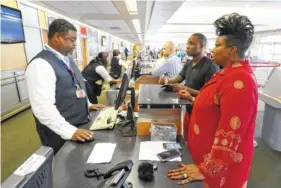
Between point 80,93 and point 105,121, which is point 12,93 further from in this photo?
point 105,121

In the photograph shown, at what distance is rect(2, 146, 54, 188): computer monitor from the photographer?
0.31m

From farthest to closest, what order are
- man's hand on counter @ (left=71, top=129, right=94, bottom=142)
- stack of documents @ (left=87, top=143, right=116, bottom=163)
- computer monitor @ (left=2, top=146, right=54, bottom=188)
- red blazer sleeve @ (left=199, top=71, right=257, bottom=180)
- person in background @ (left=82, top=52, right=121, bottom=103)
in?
1. person in background @ (left=82, top=52, right=121, bottom=103)
2. man's hand on counter @ (left=71, top=129, right=94, bottom=142)
3. stack of documents @ (left=87, top=143, right=116, bottom=163)
4. red blazer sleeve @ (left=199, top=71, right=257, bottom=180)
5. computer monitor @ (left=2, top=146, right=54, bottom=188)

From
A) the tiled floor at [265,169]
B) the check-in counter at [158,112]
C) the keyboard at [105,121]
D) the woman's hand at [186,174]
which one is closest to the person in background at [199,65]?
the check-in counter at [158,112]

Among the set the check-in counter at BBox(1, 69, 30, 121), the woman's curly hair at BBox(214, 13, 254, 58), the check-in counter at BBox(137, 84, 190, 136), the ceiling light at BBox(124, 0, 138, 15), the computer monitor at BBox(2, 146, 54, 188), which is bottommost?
the check-in counter at BBox(1, 69, 30, 121)

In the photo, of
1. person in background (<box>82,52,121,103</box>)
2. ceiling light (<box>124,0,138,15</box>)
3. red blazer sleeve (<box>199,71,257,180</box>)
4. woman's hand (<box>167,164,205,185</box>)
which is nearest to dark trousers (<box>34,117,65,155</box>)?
woman's hand (<box>167,164,205,185</box>)

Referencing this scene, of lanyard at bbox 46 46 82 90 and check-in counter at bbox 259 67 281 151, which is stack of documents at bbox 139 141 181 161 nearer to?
lanyard at bbox 46 46 82 90

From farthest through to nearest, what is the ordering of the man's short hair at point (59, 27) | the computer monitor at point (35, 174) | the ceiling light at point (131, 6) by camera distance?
the ceiling light at point (131, 6) → the man's short hair at point (59, 27) → the computer monitor at point (35, 174)

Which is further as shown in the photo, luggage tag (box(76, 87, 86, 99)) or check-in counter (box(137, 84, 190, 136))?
luggage tag (box(76, 87, 86, 99))

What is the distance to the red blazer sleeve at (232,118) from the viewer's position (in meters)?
0.87

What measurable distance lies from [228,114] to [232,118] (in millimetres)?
24

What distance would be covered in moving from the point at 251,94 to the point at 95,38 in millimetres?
8071

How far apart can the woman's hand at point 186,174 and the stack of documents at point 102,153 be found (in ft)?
1.21

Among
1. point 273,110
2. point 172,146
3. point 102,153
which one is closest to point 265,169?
point 273,110

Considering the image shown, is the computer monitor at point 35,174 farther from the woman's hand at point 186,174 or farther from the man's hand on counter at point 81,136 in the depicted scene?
the man's hand on counter at point 81,136
